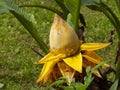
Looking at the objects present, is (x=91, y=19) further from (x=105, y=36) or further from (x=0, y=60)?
(x=0, y=60)

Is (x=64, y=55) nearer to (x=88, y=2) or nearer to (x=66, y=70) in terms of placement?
(x=66, y=70)

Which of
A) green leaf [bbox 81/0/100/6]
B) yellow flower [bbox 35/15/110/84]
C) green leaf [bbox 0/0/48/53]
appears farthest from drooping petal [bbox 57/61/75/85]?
green leaf [bbox 81/0/100/6]

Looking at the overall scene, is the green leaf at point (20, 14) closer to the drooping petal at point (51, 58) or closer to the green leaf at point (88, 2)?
the drooping petal at point (51, 58)

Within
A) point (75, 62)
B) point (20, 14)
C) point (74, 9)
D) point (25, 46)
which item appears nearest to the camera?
point (75, 62)

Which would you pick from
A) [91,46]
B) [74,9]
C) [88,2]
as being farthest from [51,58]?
[88,2]

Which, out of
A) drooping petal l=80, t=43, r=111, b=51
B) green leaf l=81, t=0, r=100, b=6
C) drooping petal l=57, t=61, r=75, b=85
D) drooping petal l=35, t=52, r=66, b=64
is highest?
green leaf l=81, t=0, r=100, b=6

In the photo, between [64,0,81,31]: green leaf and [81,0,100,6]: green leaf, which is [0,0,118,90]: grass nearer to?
[81,0,100,6]: green leaf
